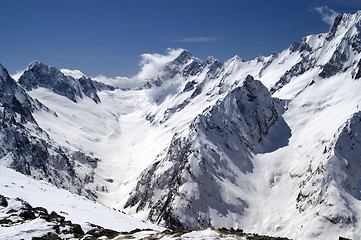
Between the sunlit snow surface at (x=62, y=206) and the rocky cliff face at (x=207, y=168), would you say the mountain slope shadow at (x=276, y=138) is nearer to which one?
the rocky cliff face at (x=207, y=168)

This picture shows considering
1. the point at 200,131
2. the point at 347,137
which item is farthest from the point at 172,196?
the point at 347,137

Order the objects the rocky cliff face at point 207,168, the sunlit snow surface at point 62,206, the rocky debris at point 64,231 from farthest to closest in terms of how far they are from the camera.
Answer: the rocky cliff face at point 207,168 < the sunlit snow surface at point 62,206 < the rocky debris at point 64,231

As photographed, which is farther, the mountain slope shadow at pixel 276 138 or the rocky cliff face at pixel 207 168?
the mountain slope shadow at pixel 276 138

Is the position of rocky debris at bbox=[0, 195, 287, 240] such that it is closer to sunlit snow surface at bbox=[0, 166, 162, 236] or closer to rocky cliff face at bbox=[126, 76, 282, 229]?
sunlit snow surface at bbox=[0, 166, 162, 236]

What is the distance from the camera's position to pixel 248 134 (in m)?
186

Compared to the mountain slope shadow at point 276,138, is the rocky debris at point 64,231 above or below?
below

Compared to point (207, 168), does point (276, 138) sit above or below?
above

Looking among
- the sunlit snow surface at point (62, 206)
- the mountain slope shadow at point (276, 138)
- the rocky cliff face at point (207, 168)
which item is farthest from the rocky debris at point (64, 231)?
the mountain slope shadow at point (276, 138)

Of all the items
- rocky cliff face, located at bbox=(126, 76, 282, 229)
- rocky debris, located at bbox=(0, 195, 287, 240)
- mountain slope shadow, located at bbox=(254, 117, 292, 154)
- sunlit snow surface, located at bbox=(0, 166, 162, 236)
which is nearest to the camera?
rocky debris, located at bbox=(0, 195, 287, 240)

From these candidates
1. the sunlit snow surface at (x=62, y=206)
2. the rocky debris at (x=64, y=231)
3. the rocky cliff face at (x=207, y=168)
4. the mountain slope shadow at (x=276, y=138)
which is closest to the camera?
the rocky debris at (x=64, y=231)

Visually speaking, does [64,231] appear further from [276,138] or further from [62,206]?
[276,138]

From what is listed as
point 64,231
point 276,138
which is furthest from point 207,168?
point 64,231

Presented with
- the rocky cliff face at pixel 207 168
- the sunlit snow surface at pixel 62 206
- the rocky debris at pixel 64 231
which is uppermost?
the rocky cliff face at pixel 207 168

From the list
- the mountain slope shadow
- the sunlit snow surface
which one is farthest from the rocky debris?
the mountain slope shadow
